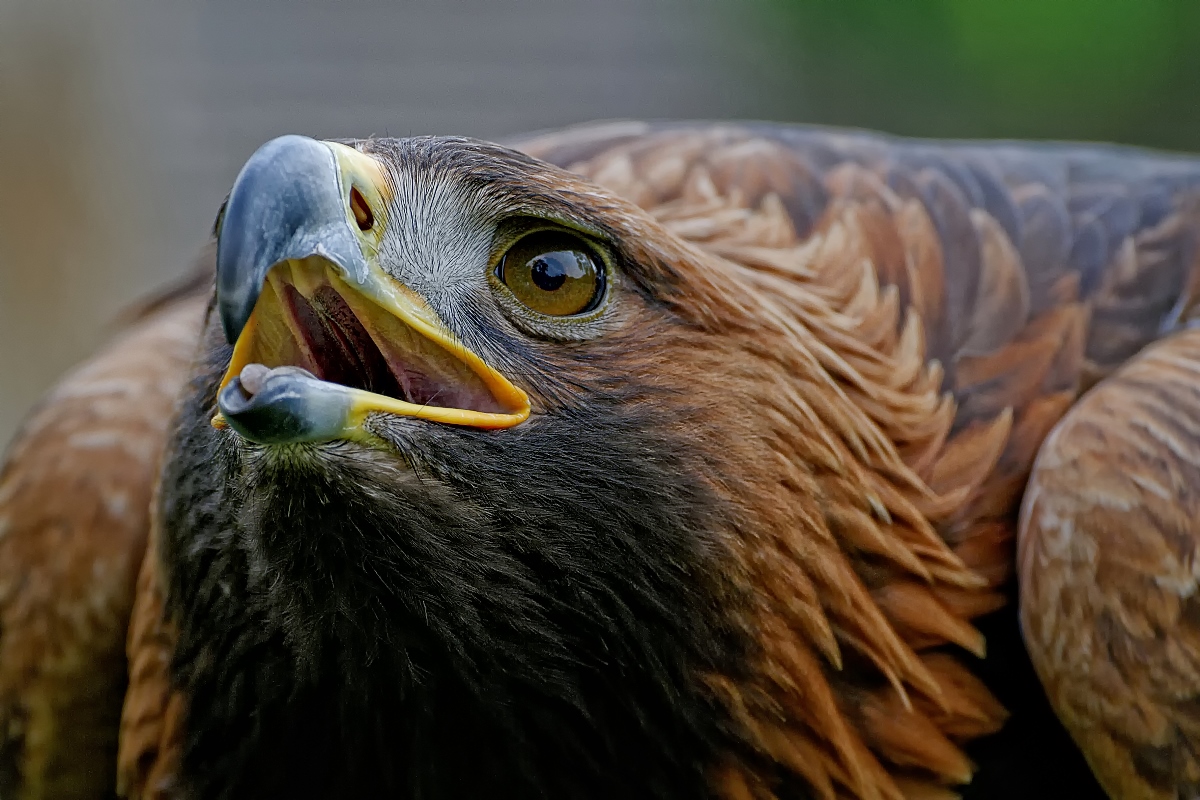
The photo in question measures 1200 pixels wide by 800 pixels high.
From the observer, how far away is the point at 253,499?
4.74ft

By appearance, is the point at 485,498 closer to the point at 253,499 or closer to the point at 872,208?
the point at 253,499

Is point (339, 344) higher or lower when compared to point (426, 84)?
higher

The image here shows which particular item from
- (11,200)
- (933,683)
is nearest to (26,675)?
(933,683)

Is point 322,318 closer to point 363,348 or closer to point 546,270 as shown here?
point 363,348

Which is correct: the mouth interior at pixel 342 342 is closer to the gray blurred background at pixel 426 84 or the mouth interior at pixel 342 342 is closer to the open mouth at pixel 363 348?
the open mouth at pixel 363 348

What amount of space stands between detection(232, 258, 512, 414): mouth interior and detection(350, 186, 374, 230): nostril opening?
9 cm

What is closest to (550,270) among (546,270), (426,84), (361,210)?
(546,270)

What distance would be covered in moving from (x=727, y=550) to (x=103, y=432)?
43.8 inches

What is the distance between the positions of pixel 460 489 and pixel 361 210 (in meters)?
0.30

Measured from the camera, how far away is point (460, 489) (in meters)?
1.43

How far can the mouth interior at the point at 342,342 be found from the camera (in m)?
1.37

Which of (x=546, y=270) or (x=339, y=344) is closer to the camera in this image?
(x=339, y=344)

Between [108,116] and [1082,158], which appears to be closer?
[1082,158]

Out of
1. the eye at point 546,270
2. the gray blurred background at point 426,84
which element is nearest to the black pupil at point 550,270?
the eye at point 546,270
